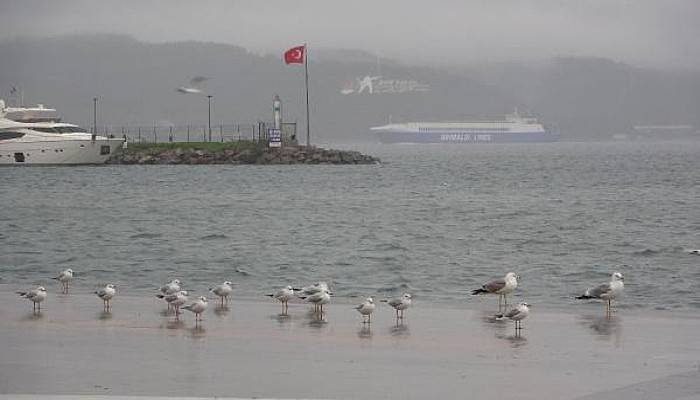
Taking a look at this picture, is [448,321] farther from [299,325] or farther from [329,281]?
[329,281]

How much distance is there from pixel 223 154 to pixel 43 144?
13585mm

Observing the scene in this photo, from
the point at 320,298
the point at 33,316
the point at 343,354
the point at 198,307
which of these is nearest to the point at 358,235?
the point at 320,298

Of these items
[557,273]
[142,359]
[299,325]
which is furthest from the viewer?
[557,273]

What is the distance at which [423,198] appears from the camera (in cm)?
5881

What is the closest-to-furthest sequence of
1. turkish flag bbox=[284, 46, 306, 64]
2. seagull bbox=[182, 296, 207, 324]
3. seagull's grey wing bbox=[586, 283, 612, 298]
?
1. seagull bbox=[182, 296, 207, 324]
2. seagull's grey wing bbox=[586, 283, 612, 298]
3. turkish flag bbox=[284, 46, 306, 64]

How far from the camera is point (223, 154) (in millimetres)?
97125

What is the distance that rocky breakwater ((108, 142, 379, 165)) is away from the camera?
95.7 m

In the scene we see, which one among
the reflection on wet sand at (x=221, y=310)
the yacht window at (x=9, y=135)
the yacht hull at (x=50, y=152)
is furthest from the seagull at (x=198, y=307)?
the yacht window at (x=9, y=135)

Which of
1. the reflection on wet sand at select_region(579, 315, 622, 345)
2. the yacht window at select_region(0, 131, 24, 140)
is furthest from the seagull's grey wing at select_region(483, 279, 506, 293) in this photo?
the yacht window at select_region(0, 131, 24, 140)

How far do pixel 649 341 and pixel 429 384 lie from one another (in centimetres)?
366

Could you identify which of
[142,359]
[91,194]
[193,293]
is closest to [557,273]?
[193,293]

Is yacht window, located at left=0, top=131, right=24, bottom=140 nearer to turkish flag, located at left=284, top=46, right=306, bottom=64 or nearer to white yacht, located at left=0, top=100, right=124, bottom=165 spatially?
white yacht, located at left=0, top=100, right=124, bottom=165

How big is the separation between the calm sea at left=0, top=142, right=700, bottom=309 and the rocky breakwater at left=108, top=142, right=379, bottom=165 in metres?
19.6

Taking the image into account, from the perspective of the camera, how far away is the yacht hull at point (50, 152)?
9612 centimetres
